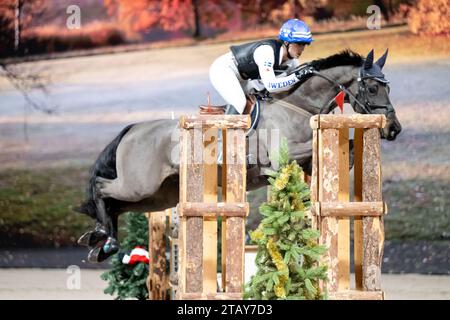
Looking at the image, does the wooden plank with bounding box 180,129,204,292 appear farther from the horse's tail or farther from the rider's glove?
the horse's tail

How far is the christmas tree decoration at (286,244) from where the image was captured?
15.6 ft

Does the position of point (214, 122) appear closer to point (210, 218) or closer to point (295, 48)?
point (210, 218)

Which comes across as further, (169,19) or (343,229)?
(169,19)

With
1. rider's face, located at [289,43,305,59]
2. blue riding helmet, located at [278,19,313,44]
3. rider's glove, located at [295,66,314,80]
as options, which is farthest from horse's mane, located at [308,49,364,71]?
blue riding helmet, located at [278,19,313,44]

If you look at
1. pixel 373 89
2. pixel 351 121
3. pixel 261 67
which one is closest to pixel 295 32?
pixel 261 67

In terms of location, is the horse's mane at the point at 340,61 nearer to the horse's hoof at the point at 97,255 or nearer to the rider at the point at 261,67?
the rider at the point at 261,67

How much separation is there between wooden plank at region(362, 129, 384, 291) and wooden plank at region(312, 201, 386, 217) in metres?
0.03

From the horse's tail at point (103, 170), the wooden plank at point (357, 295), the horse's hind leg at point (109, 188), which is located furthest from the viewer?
the horse's tail at point (103, 170)

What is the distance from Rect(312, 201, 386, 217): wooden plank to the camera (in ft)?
16.8

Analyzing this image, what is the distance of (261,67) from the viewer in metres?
6.21

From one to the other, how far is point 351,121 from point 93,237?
2.22 metres

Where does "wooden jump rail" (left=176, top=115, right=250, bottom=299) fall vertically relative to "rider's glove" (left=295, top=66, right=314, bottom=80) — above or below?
below

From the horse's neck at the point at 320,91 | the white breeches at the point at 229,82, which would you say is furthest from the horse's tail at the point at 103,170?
the horse's neck at the point at 320,91

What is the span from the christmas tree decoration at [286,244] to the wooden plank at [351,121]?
0.38m
